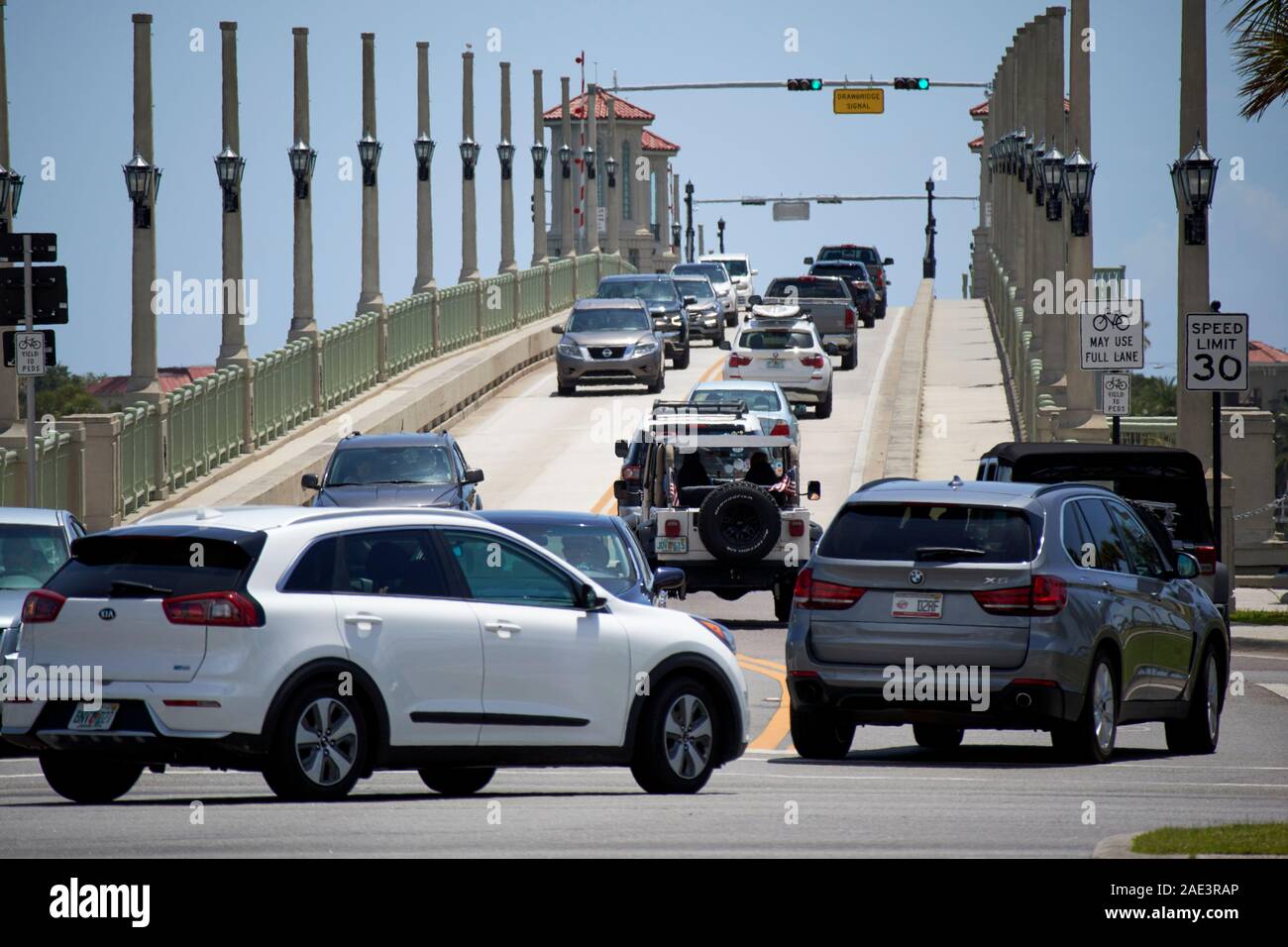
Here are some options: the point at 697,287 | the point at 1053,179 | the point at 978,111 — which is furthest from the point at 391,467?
the point at 978,111

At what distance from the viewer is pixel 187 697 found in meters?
11.3

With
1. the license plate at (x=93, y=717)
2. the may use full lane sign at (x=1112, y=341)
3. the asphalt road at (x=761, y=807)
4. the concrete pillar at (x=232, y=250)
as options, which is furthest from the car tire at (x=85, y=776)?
the concrete pillar at (x=232, y=250)

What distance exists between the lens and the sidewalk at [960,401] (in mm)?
42125

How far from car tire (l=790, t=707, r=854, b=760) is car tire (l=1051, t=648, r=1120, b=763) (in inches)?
55.3

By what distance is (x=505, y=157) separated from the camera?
3049 inches

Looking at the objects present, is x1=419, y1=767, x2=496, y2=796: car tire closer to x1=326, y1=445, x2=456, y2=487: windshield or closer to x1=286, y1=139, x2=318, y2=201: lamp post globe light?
x1=326, y1=445, x2=456, y2=487: windshield

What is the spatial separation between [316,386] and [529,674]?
3367cm

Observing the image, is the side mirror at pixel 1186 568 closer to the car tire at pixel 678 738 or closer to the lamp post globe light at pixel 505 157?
the car tire at pixel 678 738

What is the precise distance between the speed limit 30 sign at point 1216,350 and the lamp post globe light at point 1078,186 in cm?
1017

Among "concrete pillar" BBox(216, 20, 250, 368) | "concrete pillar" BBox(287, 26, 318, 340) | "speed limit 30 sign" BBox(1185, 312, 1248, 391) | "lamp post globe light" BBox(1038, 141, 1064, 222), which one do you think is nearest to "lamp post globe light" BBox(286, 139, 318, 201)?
"concrete pillar" BBox(287, 26, 318, 340)

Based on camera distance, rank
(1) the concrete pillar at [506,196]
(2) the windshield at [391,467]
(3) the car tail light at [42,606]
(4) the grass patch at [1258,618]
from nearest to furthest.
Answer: (3) the car tail light at [42,606], (4) the grass patch at [1258,618], (2) the windshield at [391,467], (1) the concrete pillar at [506,196]

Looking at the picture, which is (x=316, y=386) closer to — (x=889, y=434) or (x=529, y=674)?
(x=889, y=434)

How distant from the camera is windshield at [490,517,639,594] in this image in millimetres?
17797
